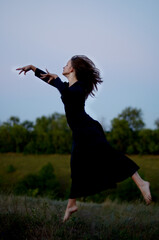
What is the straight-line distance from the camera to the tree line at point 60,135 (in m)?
33.6

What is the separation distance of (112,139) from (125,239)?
29.9 m

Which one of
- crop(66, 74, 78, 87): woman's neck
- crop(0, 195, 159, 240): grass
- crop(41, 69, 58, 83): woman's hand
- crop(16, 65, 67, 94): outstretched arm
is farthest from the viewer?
crop(66, 74, 78, 87): woman's neck

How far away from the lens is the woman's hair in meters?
4.11

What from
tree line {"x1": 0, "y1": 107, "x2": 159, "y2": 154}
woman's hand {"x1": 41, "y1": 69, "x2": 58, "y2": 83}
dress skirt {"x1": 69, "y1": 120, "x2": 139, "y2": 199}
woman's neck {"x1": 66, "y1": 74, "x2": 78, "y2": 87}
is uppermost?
tree line {"x1": 0, "y1": 107, "x2": 159, "y2": 154}

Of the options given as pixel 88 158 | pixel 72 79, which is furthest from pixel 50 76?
pixel 88 158

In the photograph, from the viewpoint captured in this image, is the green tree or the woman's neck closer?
the woman's neck

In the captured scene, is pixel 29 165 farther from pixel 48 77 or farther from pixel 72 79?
pixel 48 77

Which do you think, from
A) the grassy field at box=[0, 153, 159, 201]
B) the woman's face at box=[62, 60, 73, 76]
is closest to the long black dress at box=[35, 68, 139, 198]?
the woman's face at box=[62, 60, 73, 76]

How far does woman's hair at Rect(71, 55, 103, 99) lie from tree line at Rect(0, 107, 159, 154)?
29.0 meters

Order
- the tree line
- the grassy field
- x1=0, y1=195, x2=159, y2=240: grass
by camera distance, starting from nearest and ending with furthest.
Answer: x1=0, y1=195, x2=159, y2=240: grass < the tree line < the grassy field

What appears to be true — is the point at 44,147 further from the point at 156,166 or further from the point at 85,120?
the point at 85,120

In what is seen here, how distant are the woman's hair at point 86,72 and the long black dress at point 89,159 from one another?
52cm

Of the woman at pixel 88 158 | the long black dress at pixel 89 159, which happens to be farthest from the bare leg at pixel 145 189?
the long black dress at pixel 89 159

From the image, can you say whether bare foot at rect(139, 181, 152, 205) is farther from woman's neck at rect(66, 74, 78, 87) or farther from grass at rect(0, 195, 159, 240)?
woman's neck at rect(66, 74, 78, 87)
